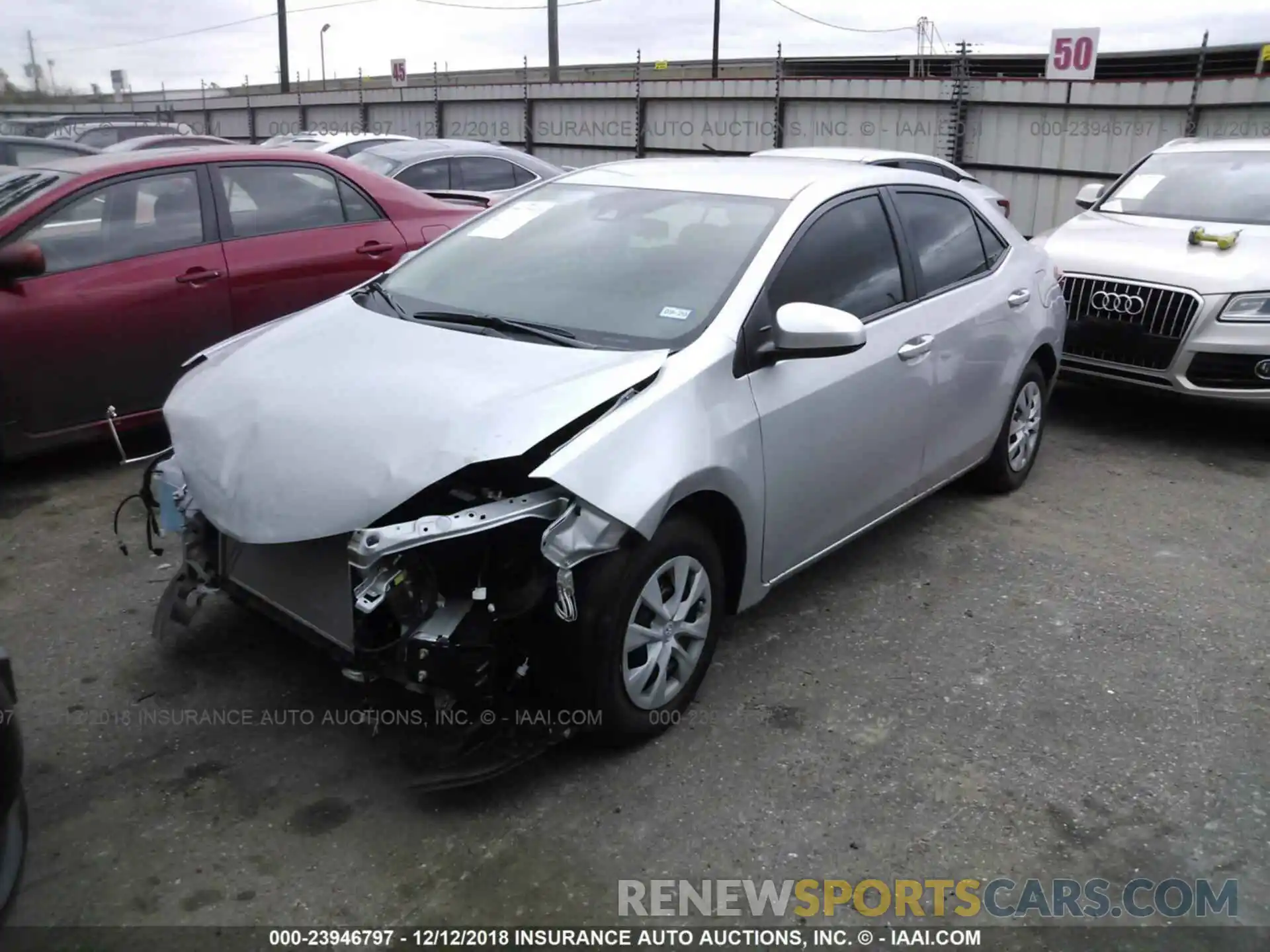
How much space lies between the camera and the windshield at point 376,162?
1085cm

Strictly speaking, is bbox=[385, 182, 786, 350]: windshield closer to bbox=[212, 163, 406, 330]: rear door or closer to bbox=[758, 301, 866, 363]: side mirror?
bbox=[758, 301, 866, 363]: side mirror

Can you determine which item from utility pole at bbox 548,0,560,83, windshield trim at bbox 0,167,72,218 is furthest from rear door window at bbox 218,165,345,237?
utility pole at bbox 548,0,560,83

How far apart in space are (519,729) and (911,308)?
2.32 m

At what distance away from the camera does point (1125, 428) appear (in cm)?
686

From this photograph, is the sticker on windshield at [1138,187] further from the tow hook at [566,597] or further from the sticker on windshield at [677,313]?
the tow hook at [566,597]

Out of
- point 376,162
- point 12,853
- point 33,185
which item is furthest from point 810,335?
point 376,162

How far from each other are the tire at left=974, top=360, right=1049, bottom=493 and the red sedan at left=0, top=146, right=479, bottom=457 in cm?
360

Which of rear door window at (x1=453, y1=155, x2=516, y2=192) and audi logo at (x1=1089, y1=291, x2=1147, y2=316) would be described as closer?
audi logo at (x1=1089, y1=291, x2=1147, y2=316)

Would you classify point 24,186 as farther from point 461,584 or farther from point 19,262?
point 461,584

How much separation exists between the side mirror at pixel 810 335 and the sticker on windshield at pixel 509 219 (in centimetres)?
128

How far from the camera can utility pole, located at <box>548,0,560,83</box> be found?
27.2 m

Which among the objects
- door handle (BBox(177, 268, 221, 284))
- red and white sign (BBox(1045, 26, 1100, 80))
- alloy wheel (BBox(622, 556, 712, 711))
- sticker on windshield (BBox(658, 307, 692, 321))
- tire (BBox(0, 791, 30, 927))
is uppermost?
red and white sign (BBox(1045, 26, 1100, 80))

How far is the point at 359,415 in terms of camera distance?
3070 mm

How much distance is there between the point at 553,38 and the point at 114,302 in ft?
79.0
